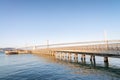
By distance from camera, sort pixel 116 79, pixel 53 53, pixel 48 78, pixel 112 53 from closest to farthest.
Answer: pixel 116 79 < pixel 48 78 < pixel 112 53 < pixel 53 53

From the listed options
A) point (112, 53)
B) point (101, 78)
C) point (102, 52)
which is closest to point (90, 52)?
point (102, 52)

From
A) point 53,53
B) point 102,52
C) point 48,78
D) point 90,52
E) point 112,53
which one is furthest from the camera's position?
point 53,53

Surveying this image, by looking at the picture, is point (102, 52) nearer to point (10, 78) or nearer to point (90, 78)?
point (90, 78)

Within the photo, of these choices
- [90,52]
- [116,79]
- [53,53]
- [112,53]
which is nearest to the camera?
[116,79]

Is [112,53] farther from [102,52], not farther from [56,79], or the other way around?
[56,79]

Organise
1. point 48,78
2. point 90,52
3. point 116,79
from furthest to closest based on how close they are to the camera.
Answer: point 90,52, point 48,78, point 116,79

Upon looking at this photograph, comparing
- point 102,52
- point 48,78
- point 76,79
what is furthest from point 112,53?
point 48,78

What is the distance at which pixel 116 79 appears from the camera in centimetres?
2839

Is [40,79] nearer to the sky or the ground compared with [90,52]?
nearer to the ground

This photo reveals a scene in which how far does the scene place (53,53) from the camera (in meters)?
104

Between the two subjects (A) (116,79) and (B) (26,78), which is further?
(B) (26,78)

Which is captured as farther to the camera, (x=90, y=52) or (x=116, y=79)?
(x=90, y=52)

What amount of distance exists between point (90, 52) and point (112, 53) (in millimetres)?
11693

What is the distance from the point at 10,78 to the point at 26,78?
3091mm
